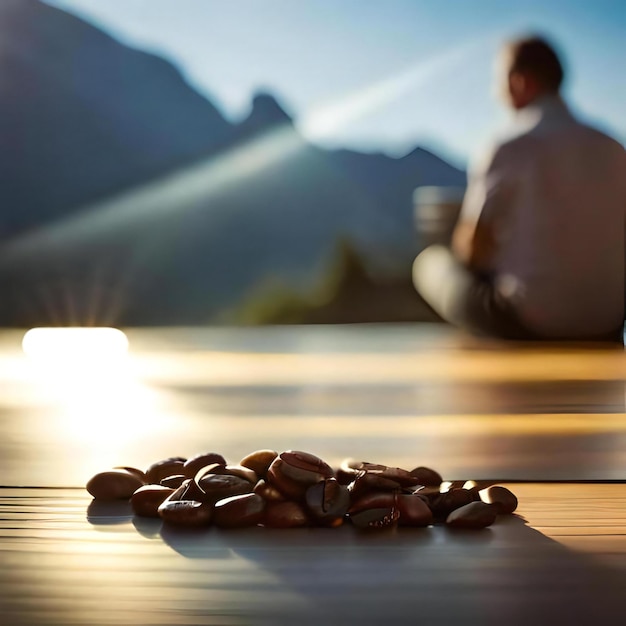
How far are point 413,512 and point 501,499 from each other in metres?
0.11

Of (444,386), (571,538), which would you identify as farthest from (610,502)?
(444,386)

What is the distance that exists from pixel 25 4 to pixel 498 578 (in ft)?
19.5

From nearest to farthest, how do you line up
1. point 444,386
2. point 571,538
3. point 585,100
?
point 571,538, point 444,386, point 585,100

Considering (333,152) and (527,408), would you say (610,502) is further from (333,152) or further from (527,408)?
(333,152)

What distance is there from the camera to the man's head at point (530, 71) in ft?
10.2

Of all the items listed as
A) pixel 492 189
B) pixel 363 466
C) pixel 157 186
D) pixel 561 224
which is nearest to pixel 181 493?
pixel 363 466

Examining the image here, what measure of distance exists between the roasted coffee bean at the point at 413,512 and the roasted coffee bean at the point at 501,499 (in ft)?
0.26

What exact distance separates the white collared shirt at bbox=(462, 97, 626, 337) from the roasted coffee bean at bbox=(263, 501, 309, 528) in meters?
2.25

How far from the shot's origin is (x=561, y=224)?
3.26 m

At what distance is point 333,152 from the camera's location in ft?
20.7

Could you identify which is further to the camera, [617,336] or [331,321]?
[331,321]

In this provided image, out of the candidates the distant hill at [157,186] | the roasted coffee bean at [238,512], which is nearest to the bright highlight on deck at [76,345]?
the distant hill at [157,186]

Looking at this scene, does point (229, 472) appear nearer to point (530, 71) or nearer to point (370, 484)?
point (370, 484)

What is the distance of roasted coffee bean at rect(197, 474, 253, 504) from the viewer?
1.12 meters
